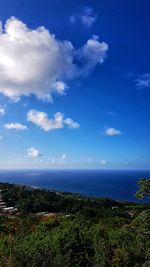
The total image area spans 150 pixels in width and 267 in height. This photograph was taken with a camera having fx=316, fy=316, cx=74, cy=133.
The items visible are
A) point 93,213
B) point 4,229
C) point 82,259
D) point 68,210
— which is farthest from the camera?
point 68,210

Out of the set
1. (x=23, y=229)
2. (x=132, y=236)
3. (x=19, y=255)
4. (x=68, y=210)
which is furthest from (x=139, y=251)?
(x=68, y=210)

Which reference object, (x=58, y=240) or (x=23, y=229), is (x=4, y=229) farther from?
(x=58, y=240)

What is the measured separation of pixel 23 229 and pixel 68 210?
2603 cm

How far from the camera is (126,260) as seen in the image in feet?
41.0

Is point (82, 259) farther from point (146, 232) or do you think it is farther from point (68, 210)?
point (68, 210)

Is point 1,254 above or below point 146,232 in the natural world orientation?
below

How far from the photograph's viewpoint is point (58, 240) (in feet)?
46.5

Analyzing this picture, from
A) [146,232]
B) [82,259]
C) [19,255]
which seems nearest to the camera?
[146,232]

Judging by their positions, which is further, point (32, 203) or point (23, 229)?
point (32, 203)

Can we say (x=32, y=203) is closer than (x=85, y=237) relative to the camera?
No

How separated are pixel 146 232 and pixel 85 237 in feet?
23.6

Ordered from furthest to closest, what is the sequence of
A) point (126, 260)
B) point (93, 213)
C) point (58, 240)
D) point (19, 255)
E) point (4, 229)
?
point (93, 213) → point (4, 229) → point (58, 240) → point (126, 260) → point (19, 255)

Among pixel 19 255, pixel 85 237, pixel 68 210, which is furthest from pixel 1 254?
pixel 68 210

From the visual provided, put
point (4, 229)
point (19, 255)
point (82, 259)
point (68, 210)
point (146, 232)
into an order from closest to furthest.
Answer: point (146, 232)
point (19, 255)
point (82, 259)
point (4, 229)
point (68, 210)
